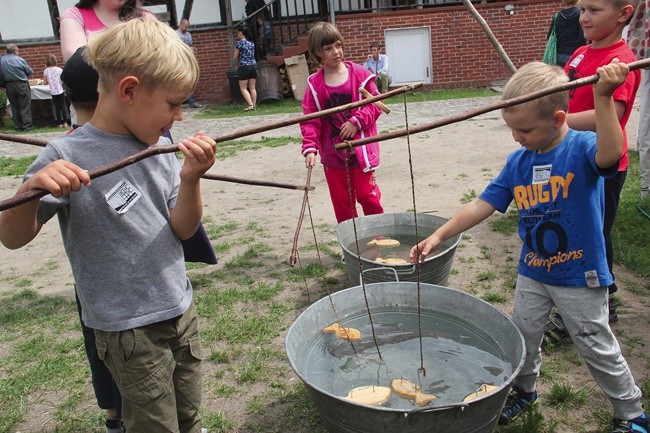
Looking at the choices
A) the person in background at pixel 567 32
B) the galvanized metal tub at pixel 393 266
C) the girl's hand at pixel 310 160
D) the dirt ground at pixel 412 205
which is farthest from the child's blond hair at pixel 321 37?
the person in background at pixel 567 32

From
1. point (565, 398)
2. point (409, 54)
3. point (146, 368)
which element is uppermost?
point (409, 54)

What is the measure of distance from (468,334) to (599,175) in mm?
899

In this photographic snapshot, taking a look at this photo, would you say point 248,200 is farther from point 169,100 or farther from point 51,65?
point 51,65

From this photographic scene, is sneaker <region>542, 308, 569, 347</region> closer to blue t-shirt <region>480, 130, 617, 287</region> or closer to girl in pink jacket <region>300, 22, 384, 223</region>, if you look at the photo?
blue t-shirt <region>480, 130, 617, 287</region>

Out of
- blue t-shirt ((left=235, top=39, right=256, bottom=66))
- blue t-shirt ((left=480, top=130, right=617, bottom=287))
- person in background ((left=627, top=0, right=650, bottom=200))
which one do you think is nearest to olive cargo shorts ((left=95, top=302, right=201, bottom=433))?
blue t-shirt ((left=480, top=130, right=617, bottom=287))

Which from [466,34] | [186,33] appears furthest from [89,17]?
[466,34]

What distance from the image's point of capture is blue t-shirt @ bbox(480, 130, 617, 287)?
2.17 m

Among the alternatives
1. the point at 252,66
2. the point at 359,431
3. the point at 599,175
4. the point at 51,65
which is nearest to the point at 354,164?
the point at 599,175

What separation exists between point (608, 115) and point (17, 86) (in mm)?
13509

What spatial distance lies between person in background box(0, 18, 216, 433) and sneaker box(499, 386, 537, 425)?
1.42 m

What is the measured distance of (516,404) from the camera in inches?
100

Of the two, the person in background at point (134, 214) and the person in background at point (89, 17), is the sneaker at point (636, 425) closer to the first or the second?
the person in background at point (134, 214)

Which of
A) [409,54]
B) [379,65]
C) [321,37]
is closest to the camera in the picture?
[321,37]

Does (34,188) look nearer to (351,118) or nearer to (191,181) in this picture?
(191,181)
